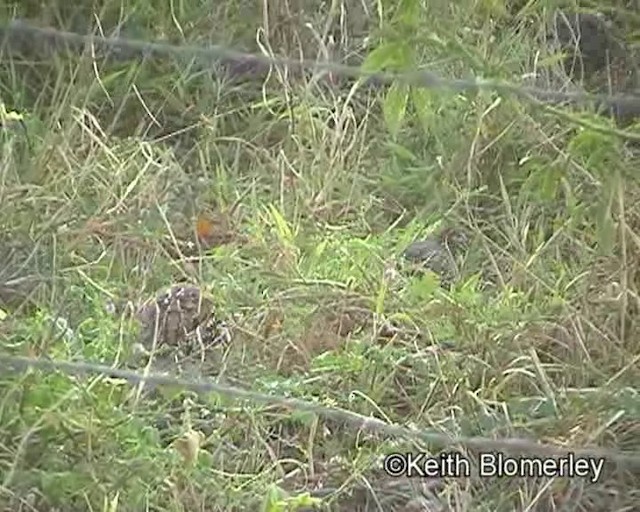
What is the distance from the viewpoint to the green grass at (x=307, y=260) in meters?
1.65

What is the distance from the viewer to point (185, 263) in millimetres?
2154

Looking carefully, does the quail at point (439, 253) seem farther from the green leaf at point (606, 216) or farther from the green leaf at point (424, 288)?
the green leaf at point (606, 216)

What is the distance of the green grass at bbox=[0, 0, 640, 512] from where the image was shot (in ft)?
5.42

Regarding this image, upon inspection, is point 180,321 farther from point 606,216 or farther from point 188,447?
point 606,216

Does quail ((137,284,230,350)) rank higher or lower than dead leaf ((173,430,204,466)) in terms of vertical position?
lower

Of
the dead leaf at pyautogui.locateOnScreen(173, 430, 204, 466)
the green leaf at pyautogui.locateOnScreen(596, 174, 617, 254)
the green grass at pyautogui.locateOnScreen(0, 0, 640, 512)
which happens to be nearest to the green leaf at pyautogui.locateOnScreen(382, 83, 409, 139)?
the green grass at pyautogui.locateOnScreen(0, 0, 640, 512)

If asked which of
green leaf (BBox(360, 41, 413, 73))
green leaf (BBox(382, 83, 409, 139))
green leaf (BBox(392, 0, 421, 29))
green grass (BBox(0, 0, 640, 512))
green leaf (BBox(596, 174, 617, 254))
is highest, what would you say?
green leaf (BBox(392, 0, 421, 29))

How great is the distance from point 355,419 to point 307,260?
0.45m

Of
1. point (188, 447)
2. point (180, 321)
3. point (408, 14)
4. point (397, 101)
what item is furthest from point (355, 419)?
point (408, 14)

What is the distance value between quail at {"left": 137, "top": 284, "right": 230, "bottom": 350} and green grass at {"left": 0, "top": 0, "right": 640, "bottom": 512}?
0.10 ft

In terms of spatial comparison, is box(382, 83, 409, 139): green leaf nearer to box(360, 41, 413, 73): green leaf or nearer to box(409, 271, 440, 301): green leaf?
box(360, 41, 413, 73): green leaf

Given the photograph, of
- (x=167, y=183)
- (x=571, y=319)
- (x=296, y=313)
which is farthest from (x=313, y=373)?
(x=167, y=183)

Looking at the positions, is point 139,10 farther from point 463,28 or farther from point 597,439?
point 597,439

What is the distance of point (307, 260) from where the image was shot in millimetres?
2158
